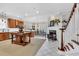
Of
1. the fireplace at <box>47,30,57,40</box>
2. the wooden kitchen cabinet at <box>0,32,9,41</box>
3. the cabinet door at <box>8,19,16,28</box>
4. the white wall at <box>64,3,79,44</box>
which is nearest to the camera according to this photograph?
the white wall at <box>64,3,79,44</box>

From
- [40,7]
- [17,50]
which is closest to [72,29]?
[40,7]

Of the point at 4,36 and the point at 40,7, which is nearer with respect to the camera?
the point at 40,7

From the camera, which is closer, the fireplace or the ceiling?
the ceiling

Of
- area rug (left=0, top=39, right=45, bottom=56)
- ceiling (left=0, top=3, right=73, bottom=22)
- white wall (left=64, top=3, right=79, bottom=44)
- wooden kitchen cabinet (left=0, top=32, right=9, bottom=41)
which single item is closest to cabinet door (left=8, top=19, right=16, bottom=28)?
wooden kitchen cabinet (left=0, top=32, right=9, bottom=41)

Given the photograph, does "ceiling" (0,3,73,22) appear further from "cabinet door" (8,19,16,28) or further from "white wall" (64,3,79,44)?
"cabinet door" (8,19,16,28)

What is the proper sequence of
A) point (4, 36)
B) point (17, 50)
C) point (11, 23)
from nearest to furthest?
point (17, 50), point (4, 36), point (11, 23)

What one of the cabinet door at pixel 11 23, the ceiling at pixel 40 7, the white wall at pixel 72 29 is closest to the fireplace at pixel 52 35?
the ceiling at pixel 40 7

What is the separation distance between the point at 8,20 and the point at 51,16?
3971 millimetres

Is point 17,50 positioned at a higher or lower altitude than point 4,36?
lower

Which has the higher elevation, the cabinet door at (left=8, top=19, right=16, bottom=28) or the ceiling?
the ceiling

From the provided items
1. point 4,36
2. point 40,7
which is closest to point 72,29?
point 40,7

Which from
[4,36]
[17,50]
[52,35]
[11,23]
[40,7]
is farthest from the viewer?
[11,23]

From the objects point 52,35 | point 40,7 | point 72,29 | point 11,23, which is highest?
point 40,7

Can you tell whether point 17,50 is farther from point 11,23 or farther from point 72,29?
point 11,23
